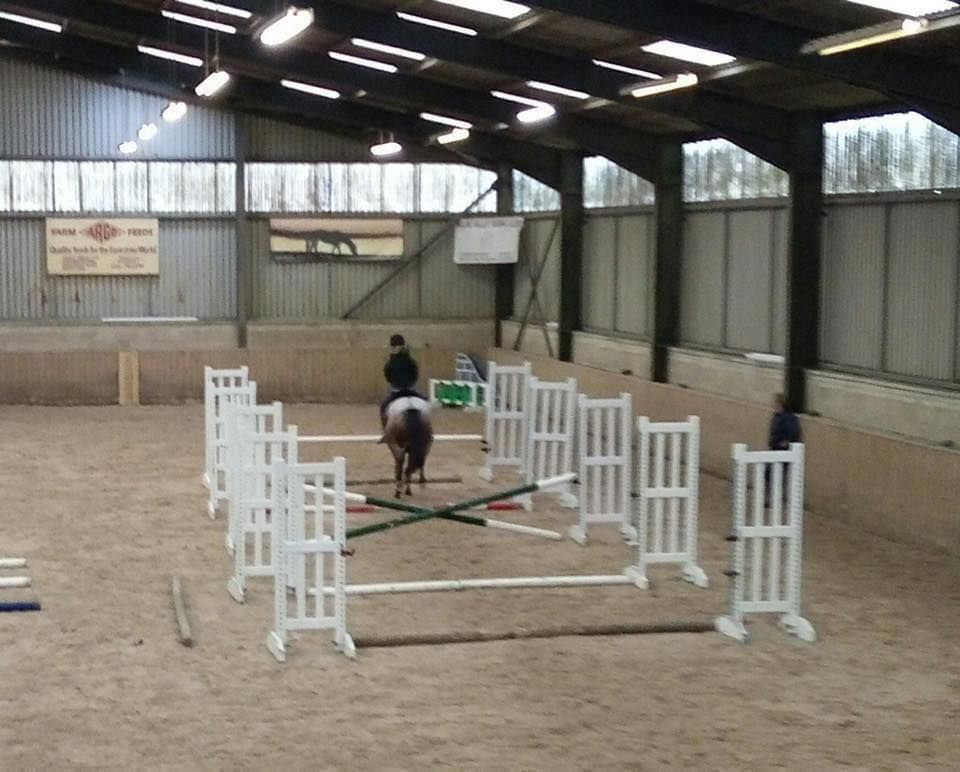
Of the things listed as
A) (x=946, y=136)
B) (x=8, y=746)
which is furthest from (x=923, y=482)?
(x=8, y=746)

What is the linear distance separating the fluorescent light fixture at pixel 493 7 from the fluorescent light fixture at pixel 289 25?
231cm

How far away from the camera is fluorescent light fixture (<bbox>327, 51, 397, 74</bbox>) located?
2145 centimetres

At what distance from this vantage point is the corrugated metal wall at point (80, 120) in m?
27.5

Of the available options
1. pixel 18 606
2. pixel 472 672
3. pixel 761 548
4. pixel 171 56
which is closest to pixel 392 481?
pixel 18 606

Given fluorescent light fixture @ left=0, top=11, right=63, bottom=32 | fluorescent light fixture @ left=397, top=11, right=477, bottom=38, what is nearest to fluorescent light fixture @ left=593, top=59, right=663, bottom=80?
fluorescent light fixture @ left=397, top=11, right=477, bottom=38

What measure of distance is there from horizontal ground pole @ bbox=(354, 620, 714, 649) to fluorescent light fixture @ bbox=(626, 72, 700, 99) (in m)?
6.50

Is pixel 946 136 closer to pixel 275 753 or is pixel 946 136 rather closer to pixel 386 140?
pixel 275 753

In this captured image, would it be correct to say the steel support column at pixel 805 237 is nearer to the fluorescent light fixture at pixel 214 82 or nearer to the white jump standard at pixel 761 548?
the fluorescent light fixture at pixel 214 82

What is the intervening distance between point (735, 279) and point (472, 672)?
37.5ft

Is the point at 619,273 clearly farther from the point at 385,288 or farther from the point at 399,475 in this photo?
the point at 399,475

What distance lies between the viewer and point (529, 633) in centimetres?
1091

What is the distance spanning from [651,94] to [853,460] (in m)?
4.81

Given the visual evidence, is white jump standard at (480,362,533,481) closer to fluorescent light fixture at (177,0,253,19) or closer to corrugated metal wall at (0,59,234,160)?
fluorescent light fixture at (177,0,253,19)

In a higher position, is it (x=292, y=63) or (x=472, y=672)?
(x=292, y=63)
